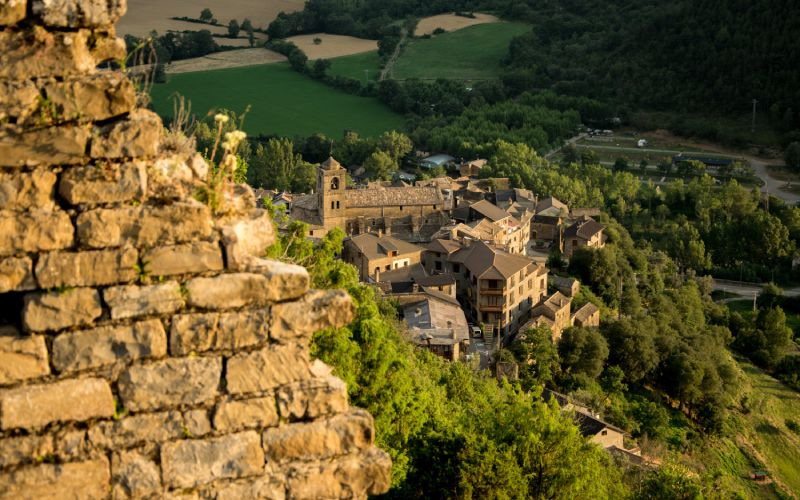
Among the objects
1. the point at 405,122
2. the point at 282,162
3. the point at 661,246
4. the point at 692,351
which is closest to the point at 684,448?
the point at 692,351

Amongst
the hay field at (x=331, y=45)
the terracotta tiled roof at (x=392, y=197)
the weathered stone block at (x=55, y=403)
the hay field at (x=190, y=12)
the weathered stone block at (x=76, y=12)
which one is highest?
the weathered stone block at (x=76, y=12)

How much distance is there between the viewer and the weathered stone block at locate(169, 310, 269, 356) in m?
6.28

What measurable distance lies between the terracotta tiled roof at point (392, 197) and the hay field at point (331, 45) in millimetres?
56463

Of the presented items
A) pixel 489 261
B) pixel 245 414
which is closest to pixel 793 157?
pixel 489 261

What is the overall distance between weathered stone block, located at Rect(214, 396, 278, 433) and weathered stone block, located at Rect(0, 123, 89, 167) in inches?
65.4

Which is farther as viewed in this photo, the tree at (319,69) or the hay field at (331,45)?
the hay field at (331,45)

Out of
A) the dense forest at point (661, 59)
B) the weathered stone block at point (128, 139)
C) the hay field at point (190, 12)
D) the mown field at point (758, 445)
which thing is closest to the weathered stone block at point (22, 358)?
the weathered stone block at point (128, 139)

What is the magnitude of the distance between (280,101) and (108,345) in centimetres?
9426

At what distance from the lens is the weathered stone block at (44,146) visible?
19.9 feet

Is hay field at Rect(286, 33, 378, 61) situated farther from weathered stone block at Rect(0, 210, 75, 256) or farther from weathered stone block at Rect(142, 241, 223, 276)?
weathered stone block at Rect(0, 210, 75, 256)

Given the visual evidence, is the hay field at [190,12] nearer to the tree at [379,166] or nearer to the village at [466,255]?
the tree at [379,166]

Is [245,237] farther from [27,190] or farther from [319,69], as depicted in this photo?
[319,69]

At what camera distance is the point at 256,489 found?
250 inches

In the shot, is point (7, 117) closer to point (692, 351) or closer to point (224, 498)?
point (224, 498)
